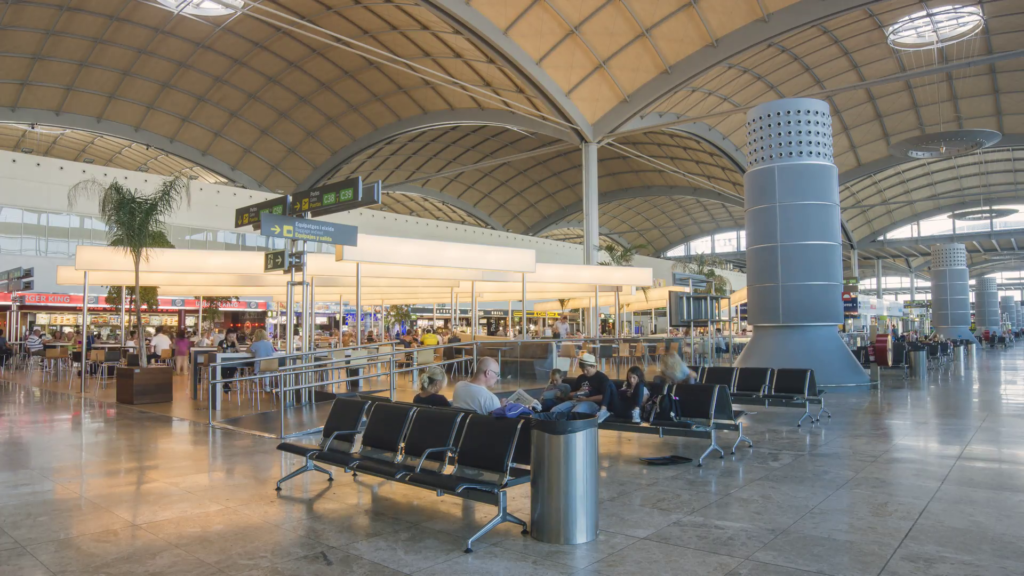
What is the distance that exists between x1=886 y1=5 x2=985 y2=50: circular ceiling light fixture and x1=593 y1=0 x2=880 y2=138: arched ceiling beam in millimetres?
6703

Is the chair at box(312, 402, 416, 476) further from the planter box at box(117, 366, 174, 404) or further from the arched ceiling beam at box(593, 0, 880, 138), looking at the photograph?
the arched ceiling beam at box(593, 0, 880, 138)

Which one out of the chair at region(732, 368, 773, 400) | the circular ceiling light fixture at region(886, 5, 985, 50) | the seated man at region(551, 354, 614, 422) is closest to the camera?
the seated man at region(551, 354, 614, 422)

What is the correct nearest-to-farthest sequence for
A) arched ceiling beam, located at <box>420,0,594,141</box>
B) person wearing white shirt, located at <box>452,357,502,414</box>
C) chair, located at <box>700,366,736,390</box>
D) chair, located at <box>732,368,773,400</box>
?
person wearing white shirt, located at <box>452,357,502,414</box> < chair, located at <box>732,368,773,400</box> < chair, located at <box>700,366,736,390</box> < arched ceiling beam, located at <box>420,0,594,141</box>

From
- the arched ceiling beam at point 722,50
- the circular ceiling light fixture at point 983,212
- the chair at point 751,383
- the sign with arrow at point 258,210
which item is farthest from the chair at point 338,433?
the circular ceiling light fixture at point 983,212

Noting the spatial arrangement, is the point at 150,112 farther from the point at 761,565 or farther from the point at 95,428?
the point at 761,565

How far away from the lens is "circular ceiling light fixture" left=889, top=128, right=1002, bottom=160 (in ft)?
75.5

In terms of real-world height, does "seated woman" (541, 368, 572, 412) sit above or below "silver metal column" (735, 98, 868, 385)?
below

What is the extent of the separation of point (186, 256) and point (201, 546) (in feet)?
42.3

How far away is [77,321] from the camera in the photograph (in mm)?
31109

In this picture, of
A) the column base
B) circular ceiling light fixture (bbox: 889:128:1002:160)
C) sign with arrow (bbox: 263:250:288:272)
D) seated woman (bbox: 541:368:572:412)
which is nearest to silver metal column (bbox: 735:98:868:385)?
the column base

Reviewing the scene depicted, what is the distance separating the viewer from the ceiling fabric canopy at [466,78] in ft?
79.8

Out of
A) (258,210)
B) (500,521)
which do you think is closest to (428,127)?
(258,210)

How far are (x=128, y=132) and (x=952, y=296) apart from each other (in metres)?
52.3

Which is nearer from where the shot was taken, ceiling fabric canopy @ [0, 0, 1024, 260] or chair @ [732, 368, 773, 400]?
chair @ [732, 368, 773, 400]
